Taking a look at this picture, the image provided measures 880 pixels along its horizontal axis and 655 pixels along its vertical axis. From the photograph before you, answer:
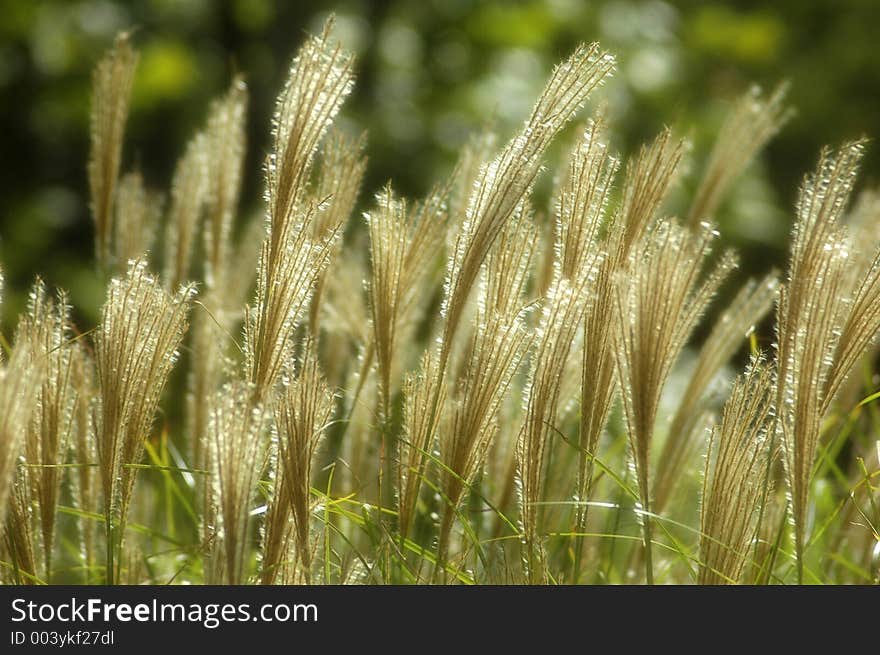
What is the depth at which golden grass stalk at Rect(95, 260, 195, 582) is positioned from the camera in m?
1.11

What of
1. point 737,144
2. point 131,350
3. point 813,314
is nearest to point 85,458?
point 131,350

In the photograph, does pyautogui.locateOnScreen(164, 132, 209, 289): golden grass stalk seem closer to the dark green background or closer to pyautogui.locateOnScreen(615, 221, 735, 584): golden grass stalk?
pyautogui.locateOnScreen(615, 221, 735, 584): golden grass stalk

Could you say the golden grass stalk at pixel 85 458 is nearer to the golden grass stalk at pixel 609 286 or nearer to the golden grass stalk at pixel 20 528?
the golden grass stalk at pixel 20 528

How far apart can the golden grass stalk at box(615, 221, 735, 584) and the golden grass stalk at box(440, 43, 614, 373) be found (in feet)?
0.44

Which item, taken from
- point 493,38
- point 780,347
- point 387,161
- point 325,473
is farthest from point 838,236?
point 493,38

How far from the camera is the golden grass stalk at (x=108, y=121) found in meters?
1.69

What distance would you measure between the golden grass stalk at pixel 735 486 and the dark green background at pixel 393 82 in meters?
3.48

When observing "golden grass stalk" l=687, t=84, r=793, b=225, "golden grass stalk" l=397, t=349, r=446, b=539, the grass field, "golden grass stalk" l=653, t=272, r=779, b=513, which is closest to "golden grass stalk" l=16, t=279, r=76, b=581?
the grass field

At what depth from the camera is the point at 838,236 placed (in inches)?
43.9

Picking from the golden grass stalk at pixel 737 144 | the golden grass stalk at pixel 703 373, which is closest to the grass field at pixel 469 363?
the golden grass stalk at pixel 703 373

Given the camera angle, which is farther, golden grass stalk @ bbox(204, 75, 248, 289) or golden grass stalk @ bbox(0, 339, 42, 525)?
golden grass stalk @ bbox(204, 75, 248, 289)
